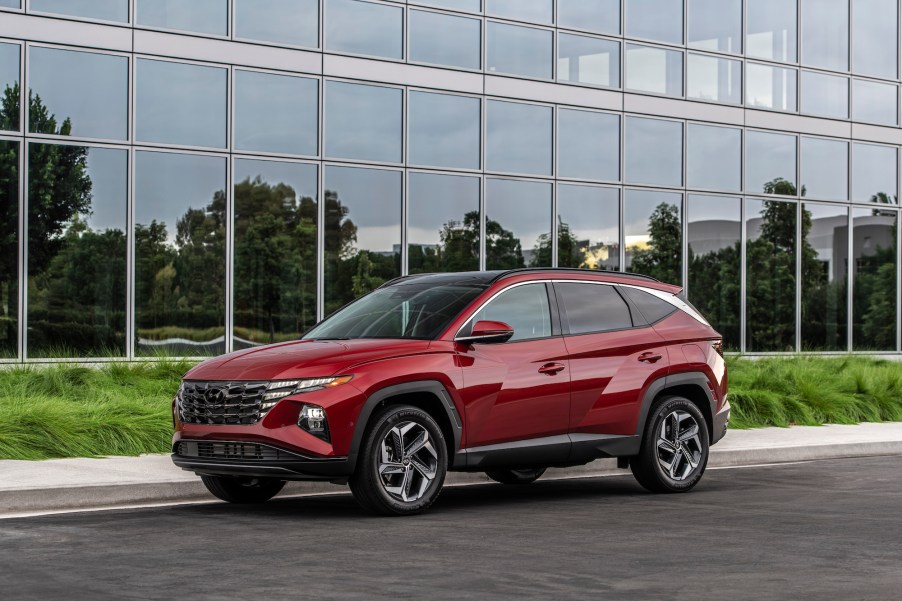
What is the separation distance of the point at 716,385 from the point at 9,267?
1147 centimetres

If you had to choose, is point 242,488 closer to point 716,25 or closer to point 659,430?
point 659,430

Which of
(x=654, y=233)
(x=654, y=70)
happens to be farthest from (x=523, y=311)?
(x=654, y=70)

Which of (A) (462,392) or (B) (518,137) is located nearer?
(A) (462,392)

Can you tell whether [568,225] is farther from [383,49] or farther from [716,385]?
[716,385]

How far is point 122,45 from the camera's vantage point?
21.0m

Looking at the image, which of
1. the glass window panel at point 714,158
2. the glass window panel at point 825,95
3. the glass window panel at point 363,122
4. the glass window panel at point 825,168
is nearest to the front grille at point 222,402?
the glass window panel at point 363,122

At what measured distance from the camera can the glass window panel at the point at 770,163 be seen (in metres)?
28.5

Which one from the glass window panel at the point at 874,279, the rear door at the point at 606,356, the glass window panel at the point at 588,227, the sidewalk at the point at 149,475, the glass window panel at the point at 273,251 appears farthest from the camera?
the glass window panel at the point at 874,279

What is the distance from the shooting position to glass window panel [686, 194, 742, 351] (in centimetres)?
2778

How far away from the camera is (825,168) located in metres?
29.7

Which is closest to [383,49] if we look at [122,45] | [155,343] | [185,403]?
[122,45]

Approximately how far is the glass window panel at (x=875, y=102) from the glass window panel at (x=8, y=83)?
17713mm

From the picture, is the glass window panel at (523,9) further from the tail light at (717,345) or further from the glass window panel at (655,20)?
the tail light at (717,345)

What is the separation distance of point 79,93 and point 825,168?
630 inches
